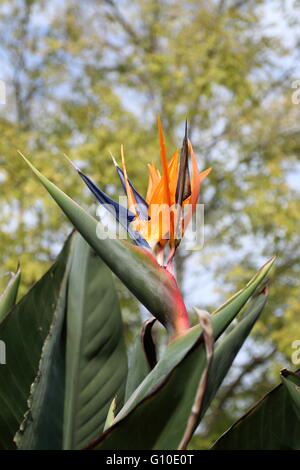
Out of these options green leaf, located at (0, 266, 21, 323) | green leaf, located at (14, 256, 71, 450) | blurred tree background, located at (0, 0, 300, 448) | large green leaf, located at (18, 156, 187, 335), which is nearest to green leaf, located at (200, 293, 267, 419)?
large green leaf, located at (18, 156, 187, 335)

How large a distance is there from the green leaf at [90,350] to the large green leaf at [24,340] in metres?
0.03

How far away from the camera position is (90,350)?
0.64m

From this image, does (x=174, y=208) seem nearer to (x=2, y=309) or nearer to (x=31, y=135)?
(x=2, y=309)

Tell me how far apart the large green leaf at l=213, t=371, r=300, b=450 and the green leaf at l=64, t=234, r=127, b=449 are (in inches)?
6.2

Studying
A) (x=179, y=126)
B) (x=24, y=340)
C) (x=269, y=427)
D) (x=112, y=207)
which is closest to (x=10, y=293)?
(x=24, y=340)

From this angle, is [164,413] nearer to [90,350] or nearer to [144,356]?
[144,356]

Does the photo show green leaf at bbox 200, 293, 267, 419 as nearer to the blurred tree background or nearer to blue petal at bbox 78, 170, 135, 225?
blue petal at bbox 78, 170, 135, 225

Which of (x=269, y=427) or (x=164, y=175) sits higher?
(x=164, y=175)

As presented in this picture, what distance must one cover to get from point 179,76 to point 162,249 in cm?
317

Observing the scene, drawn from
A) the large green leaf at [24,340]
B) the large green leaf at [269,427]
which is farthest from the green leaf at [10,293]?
the large green leaf at [269,427]

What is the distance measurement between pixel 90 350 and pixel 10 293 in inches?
4.7

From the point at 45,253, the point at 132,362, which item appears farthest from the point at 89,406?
the point at 45,253

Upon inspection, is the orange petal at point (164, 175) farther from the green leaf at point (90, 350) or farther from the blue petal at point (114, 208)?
the green leaf at point (90, 350)

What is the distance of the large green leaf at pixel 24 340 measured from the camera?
58cm
